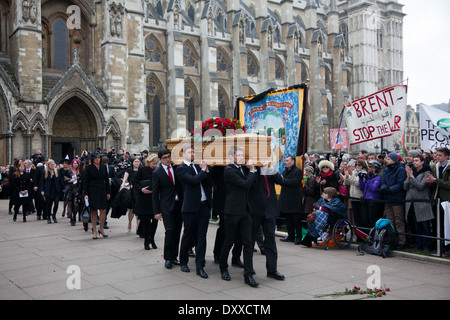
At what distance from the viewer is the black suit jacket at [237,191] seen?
6.13 meters

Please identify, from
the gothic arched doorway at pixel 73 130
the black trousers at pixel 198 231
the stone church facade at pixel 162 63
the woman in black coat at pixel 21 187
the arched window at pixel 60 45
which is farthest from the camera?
the arched window at pixel 60 45

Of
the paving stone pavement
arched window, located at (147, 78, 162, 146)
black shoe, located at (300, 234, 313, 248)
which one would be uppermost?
arched window, located at (147, 78, 162, 146)

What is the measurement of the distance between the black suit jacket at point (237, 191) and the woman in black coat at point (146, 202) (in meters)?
2.81

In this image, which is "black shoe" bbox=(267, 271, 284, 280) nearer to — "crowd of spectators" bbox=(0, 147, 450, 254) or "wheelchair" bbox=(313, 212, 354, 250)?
"wheelchair" bbox=(313, 212, 354, 250)

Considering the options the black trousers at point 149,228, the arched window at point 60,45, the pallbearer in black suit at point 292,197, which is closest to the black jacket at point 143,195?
the black trousers at point 149,228

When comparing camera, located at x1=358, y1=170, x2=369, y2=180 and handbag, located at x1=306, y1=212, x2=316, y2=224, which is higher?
camera, located at x1=358, y1=170, x2=369, y2=180

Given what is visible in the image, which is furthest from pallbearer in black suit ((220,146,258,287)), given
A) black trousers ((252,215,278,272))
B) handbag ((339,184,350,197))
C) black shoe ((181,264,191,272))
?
handbag ((339,184,350,197))

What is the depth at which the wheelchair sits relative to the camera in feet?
28.6

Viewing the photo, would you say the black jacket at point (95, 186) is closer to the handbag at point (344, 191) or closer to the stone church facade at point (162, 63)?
the stone church facade at point (162, 63)

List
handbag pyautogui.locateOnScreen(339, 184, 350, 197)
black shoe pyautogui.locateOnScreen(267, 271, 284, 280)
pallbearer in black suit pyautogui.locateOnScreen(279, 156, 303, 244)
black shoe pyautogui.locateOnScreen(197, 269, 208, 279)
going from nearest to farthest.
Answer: black shoe pyautogui.locateOnScreen(267, 271, 284, 280), black shoe pyautogui.locateOnScreen(197, 269, 208, 279), pallbearer in black suit pyautogui.locateOnScreen(279, 156, 303, 244), handbag pyautogui.locateOnScreen(339, 184, 350, 197)

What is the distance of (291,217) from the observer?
9.45 metres

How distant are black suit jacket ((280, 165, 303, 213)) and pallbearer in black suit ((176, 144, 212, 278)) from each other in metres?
2.68

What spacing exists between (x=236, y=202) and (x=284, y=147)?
3792mm
